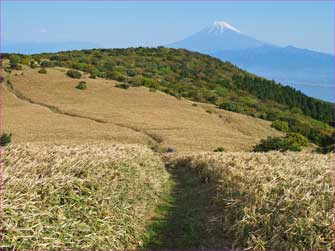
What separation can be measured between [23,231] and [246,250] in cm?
481

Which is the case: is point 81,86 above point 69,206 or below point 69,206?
above

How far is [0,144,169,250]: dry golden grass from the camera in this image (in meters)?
8.51

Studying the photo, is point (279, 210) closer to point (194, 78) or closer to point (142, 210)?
point (142, 210)

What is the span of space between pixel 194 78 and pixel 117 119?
8365 centimetres

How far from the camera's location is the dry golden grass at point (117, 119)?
51938mm

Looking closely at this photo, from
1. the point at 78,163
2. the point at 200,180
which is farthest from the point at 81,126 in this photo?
the point at 78,163

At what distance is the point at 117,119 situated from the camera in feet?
211

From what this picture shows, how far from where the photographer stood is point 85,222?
401 inches

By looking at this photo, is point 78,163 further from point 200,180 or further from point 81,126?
point 81,126

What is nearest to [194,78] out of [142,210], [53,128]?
[53,128]

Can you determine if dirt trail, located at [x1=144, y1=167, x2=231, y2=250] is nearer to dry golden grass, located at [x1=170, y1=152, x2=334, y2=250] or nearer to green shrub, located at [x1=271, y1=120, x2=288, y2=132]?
dry golden grass, located at [x1=170, y1=152, x2=334, y2=250]

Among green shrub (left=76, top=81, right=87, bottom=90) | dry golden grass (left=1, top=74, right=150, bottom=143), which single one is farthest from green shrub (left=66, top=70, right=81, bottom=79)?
dry golden grass (left=1, top=74, right=150, bottom=143)

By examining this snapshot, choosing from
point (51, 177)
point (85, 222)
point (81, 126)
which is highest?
point (51, 177)

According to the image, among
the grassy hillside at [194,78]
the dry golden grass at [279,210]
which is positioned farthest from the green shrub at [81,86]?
the dry golden grass at [279,210]
